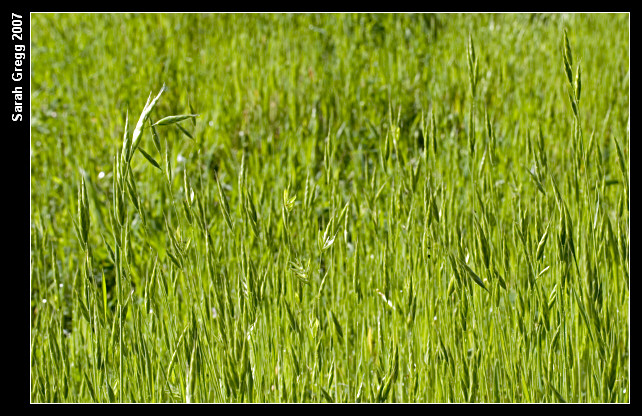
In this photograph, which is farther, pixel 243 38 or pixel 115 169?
pixel 243 38

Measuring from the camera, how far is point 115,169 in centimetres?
77

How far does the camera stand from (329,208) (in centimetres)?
118

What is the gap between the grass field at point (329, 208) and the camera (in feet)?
2.93

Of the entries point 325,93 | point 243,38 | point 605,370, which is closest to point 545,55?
point 325,93

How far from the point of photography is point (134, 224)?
195cm

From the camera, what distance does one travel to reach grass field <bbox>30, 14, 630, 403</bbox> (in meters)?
0.89

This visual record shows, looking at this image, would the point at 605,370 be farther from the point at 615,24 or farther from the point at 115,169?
the point at 615,24

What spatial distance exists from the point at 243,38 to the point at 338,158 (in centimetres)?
98

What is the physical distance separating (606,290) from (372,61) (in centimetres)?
197

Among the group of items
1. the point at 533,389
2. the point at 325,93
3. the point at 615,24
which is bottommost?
the point at 533,389

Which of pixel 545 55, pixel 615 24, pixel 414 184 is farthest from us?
pixel 615 24

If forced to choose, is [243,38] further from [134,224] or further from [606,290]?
[606,290]

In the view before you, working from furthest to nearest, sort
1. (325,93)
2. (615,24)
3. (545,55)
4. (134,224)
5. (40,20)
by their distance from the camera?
1. (40,20)
2. (615,24)
3. (545,55)
4. (325,93)
5. (134,224)

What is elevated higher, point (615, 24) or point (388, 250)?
point (615, 24)
